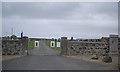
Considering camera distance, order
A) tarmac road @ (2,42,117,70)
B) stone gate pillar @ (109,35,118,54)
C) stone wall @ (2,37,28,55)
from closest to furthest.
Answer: tarmac road @ (2,42,117,70) < stone gate pillar @ (109,35,118,54) < stone wall @ (2,37,28,55)

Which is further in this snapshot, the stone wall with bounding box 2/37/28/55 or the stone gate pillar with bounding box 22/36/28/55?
the stone gate pillar with bounding box 22/36/28/55

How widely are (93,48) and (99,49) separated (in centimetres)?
86

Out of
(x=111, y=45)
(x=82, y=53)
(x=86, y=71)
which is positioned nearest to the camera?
(x=86, y=71)

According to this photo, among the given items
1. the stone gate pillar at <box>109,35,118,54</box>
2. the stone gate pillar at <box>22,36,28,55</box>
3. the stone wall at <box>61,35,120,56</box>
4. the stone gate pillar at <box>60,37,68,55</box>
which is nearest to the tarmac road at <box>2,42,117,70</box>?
the stone gate pillar at <box>109,35,118,54</box>

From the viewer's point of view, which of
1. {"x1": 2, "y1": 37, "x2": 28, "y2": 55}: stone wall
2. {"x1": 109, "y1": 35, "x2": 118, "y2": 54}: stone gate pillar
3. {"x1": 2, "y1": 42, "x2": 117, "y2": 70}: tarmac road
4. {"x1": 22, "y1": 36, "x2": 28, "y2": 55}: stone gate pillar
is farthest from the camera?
{"x1": 22, "y1": 36, "x2": 28, "y2": 55}: stone gate pillar

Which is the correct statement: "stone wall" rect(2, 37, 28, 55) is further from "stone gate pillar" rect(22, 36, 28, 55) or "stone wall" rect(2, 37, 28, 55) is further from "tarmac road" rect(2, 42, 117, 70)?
"tarmac road" rect(2, 42, 117, 70)

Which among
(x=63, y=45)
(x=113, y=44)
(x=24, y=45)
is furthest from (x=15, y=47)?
(x=113, y=44)

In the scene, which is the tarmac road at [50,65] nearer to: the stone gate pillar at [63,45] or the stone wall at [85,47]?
the stone gate pillar at [63,45]

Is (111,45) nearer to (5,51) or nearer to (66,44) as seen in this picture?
(66,44)

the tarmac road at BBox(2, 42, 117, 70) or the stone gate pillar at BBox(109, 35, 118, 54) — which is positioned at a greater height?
the stone gate pillar at BBox(109, 35, 118, 54)

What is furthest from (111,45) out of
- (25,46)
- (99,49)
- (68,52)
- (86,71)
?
(86,71)

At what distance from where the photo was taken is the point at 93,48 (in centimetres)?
4319

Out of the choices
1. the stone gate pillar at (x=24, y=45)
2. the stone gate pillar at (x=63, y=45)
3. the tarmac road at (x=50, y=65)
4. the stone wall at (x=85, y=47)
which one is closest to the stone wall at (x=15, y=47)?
the stone gate pillar at (x=24, y=45)

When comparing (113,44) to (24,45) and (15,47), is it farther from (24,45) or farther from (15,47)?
(15,47)
